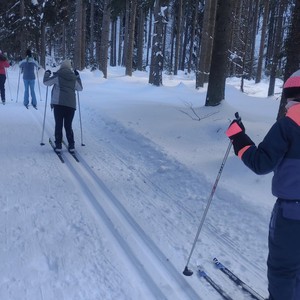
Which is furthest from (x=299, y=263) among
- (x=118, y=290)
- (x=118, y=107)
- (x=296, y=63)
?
(x=118, y=107)

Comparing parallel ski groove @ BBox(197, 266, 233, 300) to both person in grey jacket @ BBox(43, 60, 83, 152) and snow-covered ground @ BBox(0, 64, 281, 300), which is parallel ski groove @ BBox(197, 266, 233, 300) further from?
person in grey jacket @ BBox(43, 60, 83, 152)

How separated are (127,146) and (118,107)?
4.48 metres

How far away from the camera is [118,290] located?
3543mm

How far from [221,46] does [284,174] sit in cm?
853

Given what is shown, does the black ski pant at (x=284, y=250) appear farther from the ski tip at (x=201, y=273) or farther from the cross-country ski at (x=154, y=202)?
the ski tip at (x=201, y=273)

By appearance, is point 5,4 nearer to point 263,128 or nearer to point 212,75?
point 212,75

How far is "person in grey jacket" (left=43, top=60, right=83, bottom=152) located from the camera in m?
8.12

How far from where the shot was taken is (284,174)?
2.72 meters

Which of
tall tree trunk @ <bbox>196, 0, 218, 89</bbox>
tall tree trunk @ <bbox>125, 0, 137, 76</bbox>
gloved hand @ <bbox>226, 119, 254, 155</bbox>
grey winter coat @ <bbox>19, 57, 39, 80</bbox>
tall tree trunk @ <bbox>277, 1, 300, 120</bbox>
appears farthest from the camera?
tall tree trunk @ <bbox>125, 0, 137, 76</bbox>

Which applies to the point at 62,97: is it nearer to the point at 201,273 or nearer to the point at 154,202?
the point at 154,202

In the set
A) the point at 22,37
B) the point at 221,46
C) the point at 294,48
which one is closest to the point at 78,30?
the point at 22,37

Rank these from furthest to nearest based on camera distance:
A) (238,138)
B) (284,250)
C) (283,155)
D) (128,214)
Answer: (128,214) < (238,138) < (284,250) < (283,155)

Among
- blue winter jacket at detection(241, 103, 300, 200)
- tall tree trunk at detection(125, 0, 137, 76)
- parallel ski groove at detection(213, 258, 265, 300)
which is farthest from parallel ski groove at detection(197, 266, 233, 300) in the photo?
tall tree trunk at detection(125, 0, 137, 76)

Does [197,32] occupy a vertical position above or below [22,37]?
above
